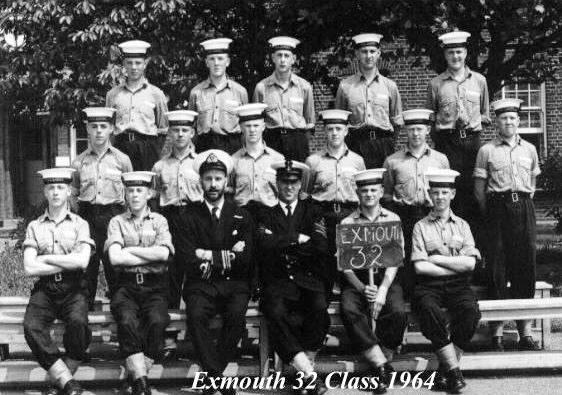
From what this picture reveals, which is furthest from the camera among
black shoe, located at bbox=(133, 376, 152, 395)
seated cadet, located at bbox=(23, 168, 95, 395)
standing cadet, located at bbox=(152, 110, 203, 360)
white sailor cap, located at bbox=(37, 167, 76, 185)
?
standing cadet, located at bbox=(152, 110, 203, 360)

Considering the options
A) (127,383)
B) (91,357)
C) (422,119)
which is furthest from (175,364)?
(422,119)

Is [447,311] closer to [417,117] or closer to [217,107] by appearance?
[417,117]

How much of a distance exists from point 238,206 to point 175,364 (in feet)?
4.67

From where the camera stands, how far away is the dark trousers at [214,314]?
6.63 metres

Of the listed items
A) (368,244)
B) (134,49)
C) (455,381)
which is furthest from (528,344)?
(134,49)

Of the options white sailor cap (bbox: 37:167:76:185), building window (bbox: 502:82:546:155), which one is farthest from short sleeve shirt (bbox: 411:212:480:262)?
building window (bbox: 502:82:546:155)

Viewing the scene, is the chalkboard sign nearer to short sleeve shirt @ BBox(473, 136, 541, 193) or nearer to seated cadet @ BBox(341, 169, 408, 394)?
seated cadet @ BBox(341, 169, 408, 394)

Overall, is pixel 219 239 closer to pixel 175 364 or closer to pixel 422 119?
pixel 175 364

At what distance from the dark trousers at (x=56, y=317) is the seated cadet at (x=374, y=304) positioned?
6.83 ft

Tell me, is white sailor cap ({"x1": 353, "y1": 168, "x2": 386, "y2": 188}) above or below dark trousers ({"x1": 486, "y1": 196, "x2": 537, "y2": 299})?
above

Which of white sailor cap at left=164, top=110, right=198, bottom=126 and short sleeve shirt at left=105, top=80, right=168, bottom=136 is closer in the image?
white sailor cap at left=164, top=110, right=198, bottom=126

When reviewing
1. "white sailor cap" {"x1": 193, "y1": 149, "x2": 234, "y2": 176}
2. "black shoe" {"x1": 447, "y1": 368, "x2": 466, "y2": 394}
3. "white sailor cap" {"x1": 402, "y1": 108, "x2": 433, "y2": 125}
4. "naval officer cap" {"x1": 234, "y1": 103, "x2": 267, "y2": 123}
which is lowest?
"black shoe" {"x1": 447, "y1": 368, "x2": 466, "y2": 394}

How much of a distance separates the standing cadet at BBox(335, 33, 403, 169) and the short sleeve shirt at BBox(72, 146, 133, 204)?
7.20ft

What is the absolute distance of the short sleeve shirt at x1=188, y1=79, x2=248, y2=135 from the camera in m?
8.26
